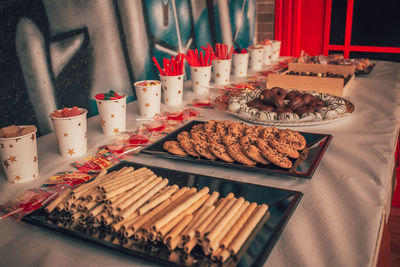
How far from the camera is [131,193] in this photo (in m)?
0.69

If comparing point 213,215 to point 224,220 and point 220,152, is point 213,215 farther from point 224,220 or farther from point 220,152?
point 220,152

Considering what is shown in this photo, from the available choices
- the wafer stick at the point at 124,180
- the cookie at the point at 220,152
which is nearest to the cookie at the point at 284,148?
the cookie at the point at 220,152

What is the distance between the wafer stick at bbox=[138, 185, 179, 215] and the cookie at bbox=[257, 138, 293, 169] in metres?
0.26

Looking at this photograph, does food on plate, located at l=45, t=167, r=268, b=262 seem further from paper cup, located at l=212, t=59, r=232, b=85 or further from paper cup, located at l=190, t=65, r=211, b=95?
paper cup, located at l=212, t=59, r=232, b=85

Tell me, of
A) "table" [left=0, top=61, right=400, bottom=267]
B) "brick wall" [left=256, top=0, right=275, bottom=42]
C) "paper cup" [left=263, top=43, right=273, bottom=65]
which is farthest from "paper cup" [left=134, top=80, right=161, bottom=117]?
"brick wall" [left=256, top=0, right=275, bottom=42]

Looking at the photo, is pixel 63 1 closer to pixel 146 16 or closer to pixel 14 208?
pixel 146 16

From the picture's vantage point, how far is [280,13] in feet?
11.6

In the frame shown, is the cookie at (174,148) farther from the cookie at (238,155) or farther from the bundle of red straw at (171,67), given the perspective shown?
the bundle of red straw at (171,67)

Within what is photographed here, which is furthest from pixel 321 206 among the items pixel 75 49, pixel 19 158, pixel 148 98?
pixel 75 49

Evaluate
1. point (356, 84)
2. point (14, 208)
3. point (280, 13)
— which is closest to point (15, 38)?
point (14, 208)

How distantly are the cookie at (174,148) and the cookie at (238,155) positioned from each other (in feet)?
0.45

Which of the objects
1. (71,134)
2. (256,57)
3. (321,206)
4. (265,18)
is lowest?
(321,206)

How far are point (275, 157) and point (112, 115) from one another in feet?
1.93

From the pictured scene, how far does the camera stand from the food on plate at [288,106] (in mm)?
1222
